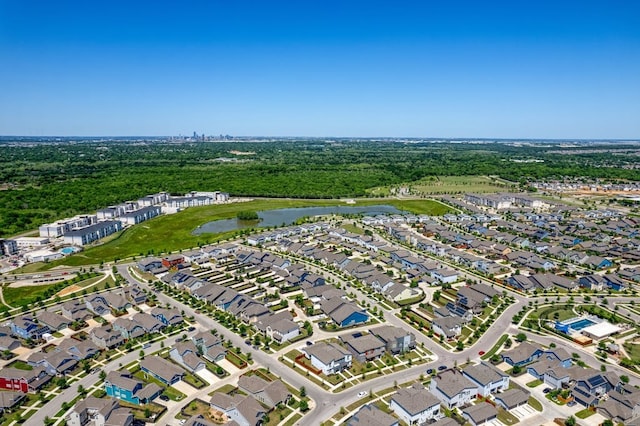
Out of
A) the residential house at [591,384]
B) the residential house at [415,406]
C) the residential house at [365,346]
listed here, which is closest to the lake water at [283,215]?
the residential house at [365,346]

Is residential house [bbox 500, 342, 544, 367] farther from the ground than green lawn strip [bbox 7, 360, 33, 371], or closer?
farther from the ground

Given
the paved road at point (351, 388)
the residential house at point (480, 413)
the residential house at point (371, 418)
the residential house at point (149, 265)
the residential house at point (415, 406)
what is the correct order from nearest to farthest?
1. the residential house at point (371, 418)
2. the residential house at point (480, 413)
3. the residential house at point (415, 406)
4. the paved road at point (351, 388)
5. the residential house at point (149, 265)


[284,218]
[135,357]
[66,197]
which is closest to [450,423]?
[135,357]

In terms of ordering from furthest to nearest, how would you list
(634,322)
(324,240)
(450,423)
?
(324,240), (634,322), (450,423)

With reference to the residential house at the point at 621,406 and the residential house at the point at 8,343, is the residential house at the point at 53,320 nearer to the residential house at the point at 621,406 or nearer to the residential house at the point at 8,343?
the residential house at the point at 8,343

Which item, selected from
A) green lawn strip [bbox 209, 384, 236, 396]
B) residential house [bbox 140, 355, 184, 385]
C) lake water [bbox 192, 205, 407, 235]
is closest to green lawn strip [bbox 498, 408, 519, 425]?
green lawn strip [bbox 209, 384, 236, 396]

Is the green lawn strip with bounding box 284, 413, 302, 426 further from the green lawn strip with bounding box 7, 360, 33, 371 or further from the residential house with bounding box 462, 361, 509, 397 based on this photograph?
the green lawn strip with bounding box 7, 360, 33, 371

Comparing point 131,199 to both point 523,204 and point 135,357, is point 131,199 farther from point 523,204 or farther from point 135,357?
point 523,204
